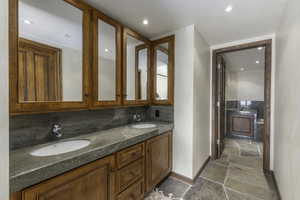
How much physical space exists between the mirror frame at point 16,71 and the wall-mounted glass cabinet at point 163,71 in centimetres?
117

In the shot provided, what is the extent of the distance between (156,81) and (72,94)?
1.35m

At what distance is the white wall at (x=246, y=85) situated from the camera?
4.83 metres

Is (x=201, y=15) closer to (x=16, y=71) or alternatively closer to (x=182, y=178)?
(x=16, y=71)

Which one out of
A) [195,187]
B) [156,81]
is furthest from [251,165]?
[156,81]

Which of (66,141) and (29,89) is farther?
(66,141)

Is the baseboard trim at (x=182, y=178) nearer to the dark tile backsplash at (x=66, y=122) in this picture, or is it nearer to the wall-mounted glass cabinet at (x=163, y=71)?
the dark tile backsplash at (x=66, y=122)

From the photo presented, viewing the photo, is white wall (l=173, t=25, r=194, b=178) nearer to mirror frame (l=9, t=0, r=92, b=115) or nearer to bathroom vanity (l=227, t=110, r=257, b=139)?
mirror frame (l=9, t=0, r=92, b=115)

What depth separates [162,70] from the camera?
2277mm

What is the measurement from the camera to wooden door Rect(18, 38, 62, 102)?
3.38 feet

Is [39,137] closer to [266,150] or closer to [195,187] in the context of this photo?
[195,187]

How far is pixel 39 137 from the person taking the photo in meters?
1.26

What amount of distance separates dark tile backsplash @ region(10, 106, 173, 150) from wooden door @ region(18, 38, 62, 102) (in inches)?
10.1

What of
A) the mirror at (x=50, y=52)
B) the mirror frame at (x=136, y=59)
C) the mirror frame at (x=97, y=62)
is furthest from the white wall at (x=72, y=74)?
the mirror frame at (x=136, y=59)

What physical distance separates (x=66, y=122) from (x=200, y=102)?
1.94 m
